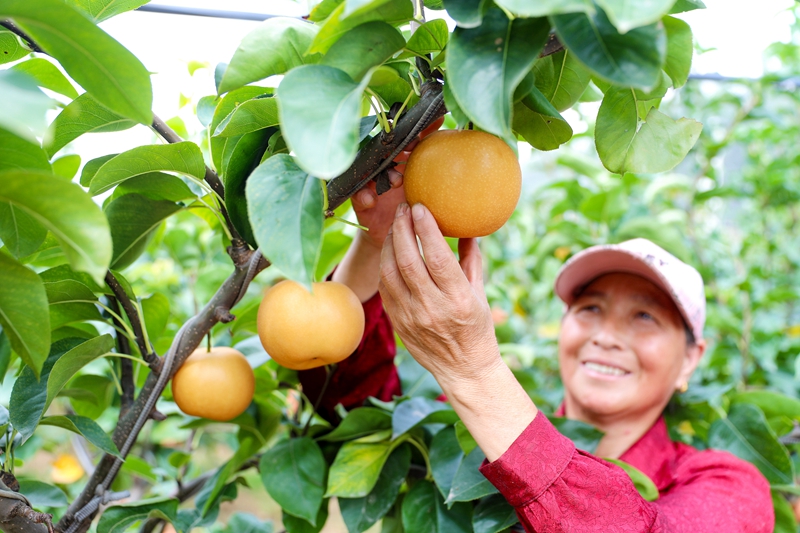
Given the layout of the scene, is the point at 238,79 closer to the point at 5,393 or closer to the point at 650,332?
the point at 5,393

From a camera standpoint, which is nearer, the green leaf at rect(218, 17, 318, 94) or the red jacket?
the green leaf at rect(218, 17, 318, 94)

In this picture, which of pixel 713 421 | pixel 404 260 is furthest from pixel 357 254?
pixel 713 421

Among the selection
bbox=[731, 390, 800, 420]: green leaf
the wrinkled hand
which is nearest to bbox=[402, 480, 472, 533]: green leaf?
the wrinkled hand

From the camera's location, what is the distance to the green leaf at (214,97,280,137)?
53 centimetres

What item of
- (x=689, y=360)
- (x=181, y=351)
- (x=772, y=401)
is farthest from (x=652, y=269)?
(x=181, y=351)

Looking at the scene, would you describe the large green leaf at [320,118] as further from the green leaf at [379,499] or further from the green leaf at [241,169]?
the green leaf at [379,499]

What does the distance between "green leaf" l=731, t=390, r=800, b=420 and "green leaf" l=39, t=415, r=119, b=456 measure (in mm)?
1154

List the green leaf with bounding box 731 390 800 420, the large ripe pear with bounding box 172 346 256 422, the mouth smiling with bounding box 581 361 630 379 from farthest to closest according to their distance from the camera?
the green leaf with bounding box 731 390 800 420
the mouth smiling with bounding box 581 361 630 379
the large ripe pear with bounding box 172 346 256 422

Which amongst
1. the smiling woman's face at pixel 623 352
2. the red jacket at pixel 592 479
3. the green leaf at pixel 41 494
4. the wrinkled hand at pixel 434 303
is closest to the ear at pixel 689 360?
the smiling woman's face at pixel 623 352

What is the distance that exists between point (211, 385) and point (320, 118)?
1.38 ft

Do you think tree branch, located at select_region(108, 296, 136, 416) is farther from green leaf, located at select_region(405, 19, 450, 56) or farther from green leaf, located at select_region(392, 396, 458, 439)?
green leaf, located at select_region(405, 19, 450, 56)

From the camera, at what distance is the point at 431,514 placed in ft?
2.68

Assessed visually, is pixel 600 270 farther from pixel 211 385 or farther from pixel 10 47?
pixel 10 47

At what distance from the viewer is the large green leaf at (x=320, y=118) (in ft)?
1.20
